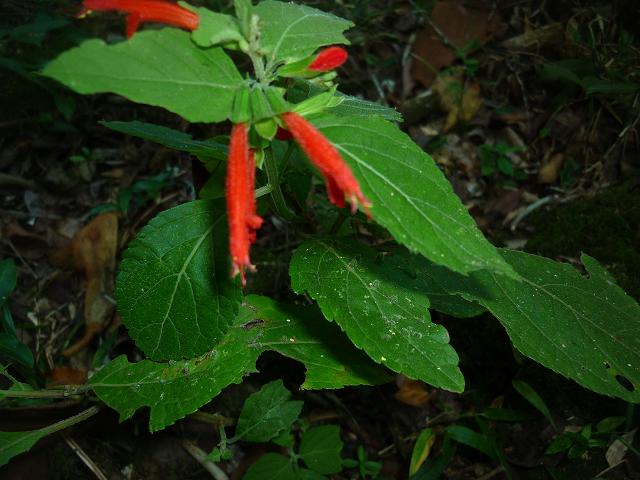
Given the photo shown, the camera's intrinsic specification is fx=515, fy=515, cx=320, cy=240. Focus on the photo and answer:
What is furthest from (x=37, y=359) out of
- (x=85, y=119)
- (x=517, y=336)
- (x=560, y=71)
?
(x=560, y=71)

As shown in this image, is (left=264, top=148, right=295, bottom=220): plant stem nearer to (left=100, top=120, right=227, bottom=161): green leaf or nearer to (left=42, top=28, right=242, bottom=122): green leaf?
(left=100, top=120, right=227, bottom=161): green leaf

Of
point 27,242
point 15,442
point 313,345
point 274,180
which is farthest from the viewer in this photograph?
point 27,242

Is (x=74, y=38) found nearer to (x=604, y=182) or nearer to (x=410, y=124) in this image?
(x=410, y=124)

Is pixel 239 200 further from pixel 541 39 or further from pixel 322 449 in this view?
pixel 541 39

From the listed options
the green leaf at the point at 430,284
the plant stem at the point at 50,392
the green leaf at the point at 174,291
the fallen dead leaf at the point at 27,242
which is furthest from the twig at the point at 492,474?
the fallen dead leaf at the point at 27,242

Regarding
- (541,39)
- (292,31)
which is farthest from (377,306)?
(541,39)

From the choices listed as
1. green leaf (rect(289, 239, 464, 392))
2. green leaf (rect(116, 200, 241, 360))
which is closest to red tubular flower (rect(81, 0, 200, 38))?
green leaf (rect(116, 200, 241, 360))
